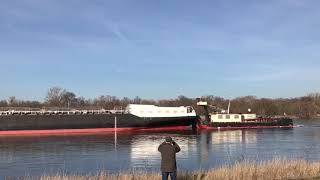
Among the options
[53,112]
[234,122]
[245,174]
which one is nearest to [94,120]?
[53,112]

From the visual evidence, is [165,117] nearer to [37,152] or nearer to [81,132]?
[81,132]

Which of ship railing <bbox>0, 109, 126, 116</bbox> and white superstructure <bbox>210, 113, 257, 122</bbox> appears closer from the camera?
ship railing <bbox>0, 109, 126, 116</bbox>

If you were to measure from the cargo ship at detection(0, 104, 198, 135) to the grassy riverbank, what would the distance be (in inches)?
2363

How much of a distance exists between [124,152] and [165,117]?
40845mm

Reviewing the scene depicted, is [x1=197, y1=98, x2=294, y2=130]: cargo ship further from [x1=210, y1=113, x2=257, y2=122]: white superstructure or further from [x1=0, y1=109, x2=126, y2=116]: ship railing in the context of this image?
[x1=0, y1=109, x2=126, y2=116]: ship railing

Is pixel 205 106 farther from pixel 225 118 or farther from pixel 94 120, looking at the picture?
pixel 94 120

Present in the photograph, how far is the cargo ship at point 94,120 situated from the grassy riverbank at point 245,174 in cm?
6003

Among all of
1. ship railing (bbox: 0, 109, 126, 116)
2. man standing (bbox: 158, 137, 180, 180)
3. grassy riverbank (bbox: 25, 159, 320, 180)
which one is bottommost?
grassy riverbank (bbox: 25, 159, 320, 180)

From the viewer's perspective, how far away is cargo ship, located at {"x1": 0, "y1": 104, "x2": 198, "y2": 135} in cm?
7838

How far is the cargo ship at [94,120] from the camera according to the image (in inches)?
3086

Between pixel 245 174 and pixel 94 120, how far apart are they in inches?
2511

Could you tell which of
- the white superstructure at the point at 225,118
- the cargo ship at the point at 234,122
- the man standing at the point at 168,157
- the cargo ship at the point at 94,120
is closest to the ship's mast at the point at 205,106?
the cargo ship at the point at 234,122

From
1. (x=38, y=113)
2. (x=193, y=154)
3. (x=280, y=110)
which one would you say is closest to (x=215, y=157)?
(x=193, y=154)

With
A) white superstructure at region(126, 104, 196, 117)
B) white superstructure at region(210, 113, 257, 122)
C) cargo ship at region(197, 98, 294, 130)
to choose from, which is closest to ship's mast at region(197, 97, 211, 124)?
cargo ship at region(197, 98, 294, 130)
